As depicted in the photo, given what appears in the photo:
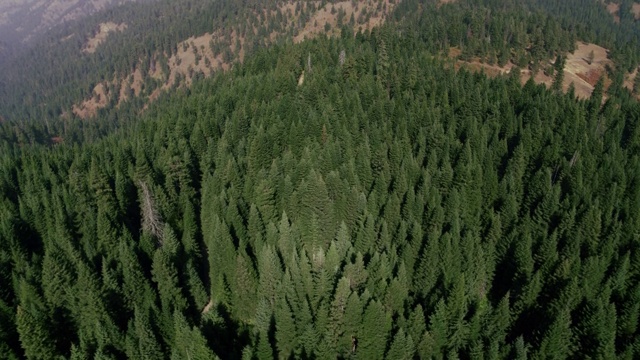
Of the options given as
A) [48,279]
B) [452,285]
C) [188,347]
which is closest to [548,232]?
[452,285]

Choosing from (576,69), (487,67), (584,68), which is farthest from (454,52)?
(584,68)

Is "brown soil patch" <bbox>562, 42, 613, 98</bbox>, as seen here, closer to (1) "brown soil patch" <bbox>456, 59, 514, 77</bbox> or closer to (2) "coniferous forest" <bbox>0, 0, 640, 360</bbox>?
(1) "brown soil patch" <bbox>456, 59, 514, 77</bbox>

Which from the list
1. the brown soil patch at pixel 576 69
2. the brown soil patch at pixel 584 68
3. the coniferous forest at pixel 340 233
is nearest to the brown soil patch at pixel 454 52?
the brown soil patch at pixel 576 69

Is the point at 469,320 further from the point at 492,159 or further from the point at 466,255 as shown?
the point at 492,159

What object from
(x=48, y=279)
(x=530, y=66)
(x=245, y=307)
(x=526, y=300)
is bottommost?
(x=530, y=66)

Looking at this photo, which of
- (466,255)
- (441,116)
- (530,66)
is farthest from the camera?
(530,66)

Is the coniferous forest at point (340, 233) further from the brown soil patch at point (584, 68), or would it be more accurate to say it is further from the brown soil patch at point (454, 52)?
the brown soil patch at point (454, 52)

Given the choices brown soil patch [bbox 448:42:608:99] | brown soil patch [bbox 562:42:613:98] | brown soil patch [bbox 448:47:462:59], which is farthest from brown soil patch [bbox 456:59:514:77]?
brown soil patch [bbox 562:42:613:98]

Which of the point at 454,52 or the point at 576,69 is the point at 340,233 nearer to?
the point at 454,52
